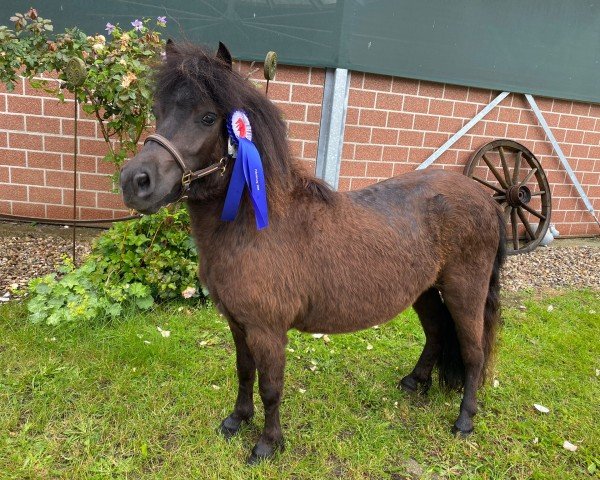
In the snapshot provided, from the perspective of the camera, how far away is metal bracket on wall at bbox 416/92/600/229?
5520 millimetres

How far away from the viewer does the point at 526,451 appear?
2598 millimetres

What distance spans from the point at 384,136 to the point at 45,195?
149 inches

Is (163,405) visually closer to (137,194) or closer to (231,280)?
(231,280)

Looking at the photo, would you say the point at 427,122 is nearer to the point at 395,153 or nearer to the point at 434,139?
the point at 434,139

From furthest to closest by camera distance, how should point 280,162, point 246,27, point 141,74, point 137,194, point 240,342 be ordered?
point 246,27 < point 141,74 < point 240,342 < point 280,162 < point 137,194

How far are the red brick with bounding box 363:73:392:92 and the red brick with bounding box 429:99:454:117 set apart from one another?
0.61m

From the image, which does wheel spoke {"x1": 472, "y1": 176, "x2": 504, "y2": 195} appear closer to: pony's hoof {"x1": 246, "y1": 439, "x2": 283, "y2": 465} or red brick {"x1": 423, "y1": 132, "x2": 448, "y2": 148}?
red brick {"x1": 423, "y1": 132, "x2": 448, "y2": 148}

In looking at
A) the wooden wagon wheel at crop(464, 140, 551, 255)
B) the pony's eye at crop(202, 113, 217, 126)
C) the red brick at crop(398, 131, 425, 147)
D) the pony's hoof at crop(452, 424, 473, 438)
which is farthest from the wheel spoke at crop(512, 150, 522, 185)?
the pony's eye at crop(202, 113, 217, 126)

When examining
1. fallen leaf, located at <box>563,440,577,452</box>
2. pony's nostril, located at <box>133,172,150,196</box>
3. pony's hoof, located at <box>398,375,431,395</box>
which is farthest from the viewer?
pony's hoof, located at <box>398,375,431,395</box>

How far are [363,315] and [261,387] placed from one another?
0.61 meters

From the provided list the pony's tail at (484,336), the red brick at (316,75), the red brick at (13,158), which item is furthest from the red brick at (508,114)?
the red brick at (13,158)

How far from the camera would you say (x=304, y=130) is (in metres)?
4.95

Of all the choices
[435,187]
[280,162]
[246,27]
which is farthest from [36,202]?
[435,187]

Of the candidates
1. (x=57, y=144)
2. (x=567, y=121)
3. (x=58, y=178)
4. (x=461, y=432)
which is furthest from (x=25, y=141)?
(x=567, y=121)
